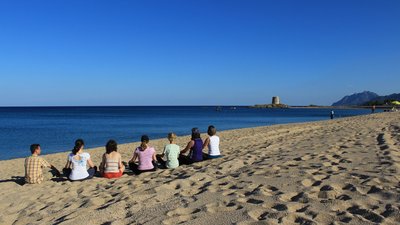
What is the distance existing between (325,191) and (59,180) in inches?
260

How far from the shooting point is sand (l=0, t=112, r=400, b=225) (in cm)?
443

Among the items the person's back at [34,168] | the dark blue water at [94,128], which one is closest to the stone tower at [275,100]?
the dark blue water at [94,128]

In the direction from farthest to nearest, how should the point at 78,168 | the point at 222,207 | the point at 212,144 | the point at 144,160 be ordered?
the point at 212,144
the point at 144,160
the point at 78,168
the point at 222,207

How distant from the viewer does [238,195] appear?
18.0 feet

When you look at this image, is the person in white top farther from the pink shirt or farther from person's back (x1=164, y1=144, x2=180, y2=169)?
the pink shirt

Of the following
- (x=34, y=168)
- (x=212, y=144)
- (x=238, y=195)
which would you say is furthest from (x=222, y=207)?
(x=34, y=168)

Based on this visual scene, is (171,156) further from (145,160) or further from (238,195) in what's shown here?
(238,195)

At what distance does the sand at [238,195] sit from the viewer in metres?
4.43

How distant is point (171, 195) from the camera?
5.99 meters

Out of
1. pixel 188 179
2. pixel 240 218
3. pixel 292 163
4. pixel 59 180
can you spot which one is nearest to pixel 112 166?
pixel 59 180

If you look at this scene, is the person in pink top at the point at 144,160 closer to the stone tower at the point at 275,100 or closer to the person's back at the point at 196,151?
the person's back at the point at 196,151

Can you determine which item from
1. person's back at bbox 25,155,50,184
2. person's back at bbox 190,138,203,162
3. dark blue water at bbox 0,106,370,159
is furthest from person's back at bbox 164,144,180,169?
dark blue water at bbox 0,106,370,159

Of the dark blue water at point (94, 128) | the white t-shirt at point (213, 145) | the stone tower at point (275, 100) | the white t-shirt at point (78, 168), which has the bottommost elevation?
the dark blue water at point (94, 128)

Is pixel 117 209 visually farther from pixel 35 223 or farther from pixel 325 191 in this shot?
pixel 325 191
